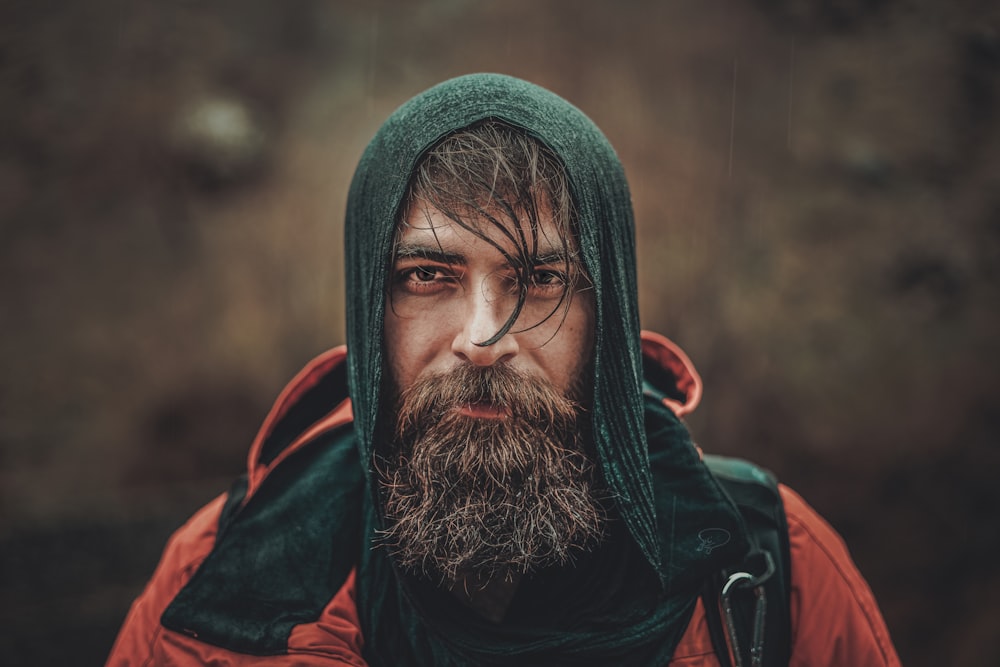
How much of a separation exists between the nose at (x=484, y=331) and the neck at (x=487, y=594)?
1.77ft

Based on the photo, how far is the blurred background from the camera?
3.48 metres

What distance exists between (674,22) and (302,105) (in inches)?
93.6

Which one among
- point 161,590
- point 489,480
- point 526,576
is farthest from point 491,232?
point 161,590

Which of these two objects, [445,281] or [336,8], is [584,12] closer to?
[336,8]

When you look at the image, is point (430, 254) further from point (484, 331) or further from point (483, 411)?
point (483, 411)

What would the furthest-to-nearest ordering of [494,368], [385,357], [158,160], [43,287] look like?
[158,160] → [43,287] → [385,357] → [494,368]

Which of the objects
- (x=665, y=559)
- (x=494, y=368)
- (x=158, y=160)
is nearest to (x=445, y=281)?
(x=494, y=368)

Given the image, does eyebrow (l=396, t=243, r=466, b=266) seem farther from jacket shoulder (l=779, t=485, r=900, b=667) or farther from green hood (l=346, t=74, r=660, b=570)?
jacket shoulder (l=779, t=485, r=900, b=667)

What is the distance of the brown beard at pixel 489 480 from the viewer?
1273 millimetres

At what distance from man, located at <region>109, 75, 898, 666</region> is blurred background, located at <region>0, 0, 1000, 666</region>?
260cm

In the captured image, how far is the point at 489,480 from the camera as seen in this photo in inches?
50.4

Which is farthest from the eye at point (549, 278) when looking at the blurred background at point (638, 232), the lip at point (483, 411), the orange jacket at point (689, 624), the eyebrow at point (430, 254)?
the blurred background at point (638, 232)

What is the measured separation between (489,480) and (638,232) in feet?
9.26

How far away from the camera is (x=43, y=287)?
3.52m
